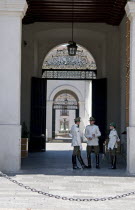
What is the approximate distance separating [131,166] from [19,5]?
488 cm

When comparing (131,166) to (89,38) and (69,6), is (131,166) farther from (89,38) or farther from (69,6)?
(89,38)

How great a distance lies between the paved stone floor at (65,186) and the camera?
674 cm

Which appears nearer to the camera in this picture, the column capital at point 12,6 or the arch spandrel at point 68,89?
the column capital at point 12,6

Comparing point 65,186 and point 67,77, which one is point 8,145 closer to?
point 65,186

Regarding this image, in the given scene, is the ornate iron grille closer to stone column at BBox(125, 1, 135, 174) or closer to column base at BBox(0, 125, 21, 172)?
stone column at BBox(125, 1, 135, 174)

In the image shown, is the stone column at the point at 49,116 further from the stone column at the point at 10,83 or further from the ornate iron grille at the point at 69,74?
the stone column at the point at 10,83

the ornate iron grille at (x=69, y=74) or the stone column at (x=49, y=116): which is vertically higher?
the ornate iron grille at (x=69, y=74)

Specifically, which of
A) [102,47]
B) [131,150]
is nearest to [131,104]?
[131,150]

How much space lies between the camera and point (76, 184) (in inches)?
342

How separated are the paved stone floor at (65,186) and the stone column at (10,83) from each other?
55 centimetres

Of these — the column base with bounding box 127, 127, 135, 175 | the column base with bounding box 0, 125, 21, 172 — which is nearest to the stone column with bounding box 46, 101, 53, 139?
the column base with bounding box 0, 125, 21, 172

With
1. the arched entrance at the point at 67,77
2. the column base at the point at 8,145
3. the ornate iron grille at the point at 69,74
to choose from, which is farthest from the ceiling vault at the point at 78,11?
the column base at the point at 8,145

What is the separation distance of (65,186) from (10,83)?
134 inches

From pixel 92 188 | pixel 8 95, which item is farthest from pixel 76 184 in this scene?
pixel 8 95
